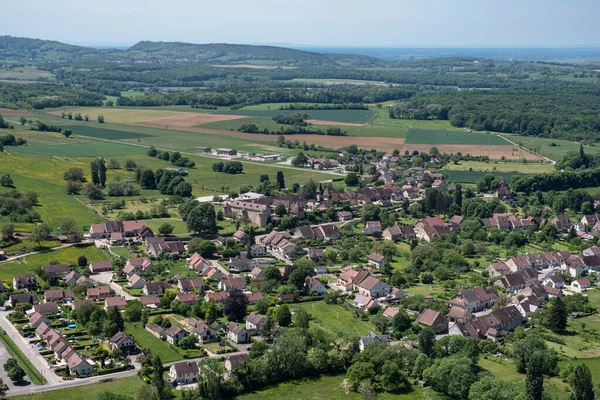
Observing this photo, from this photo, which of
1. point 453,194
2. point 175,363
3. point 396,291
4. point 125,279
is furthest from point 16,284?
point 453,194

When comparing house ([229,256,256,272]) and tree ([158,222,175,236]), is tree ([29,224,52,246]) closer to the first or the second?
tree ([158,222,175,236])

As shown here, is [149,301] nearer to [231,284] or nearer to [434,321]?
[231,284]

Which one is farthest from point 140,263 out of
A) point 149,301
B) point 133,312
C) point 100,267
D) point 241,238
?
point 133,312

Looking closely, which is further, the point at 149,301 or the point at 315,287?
the point at 315,287

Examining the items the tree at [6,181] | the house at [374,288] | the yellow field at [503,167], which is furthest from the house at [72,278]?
the yellow field at [503,167]

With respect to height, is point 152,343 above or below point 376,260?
above

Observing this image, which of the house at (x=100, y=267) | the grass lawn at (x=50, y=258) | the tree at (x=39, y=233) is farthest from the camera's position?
the tree at (x=39, y=233)

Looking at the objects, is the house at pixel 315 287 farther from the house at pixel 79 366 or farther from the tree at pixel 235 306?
the house at pixel 79 366
